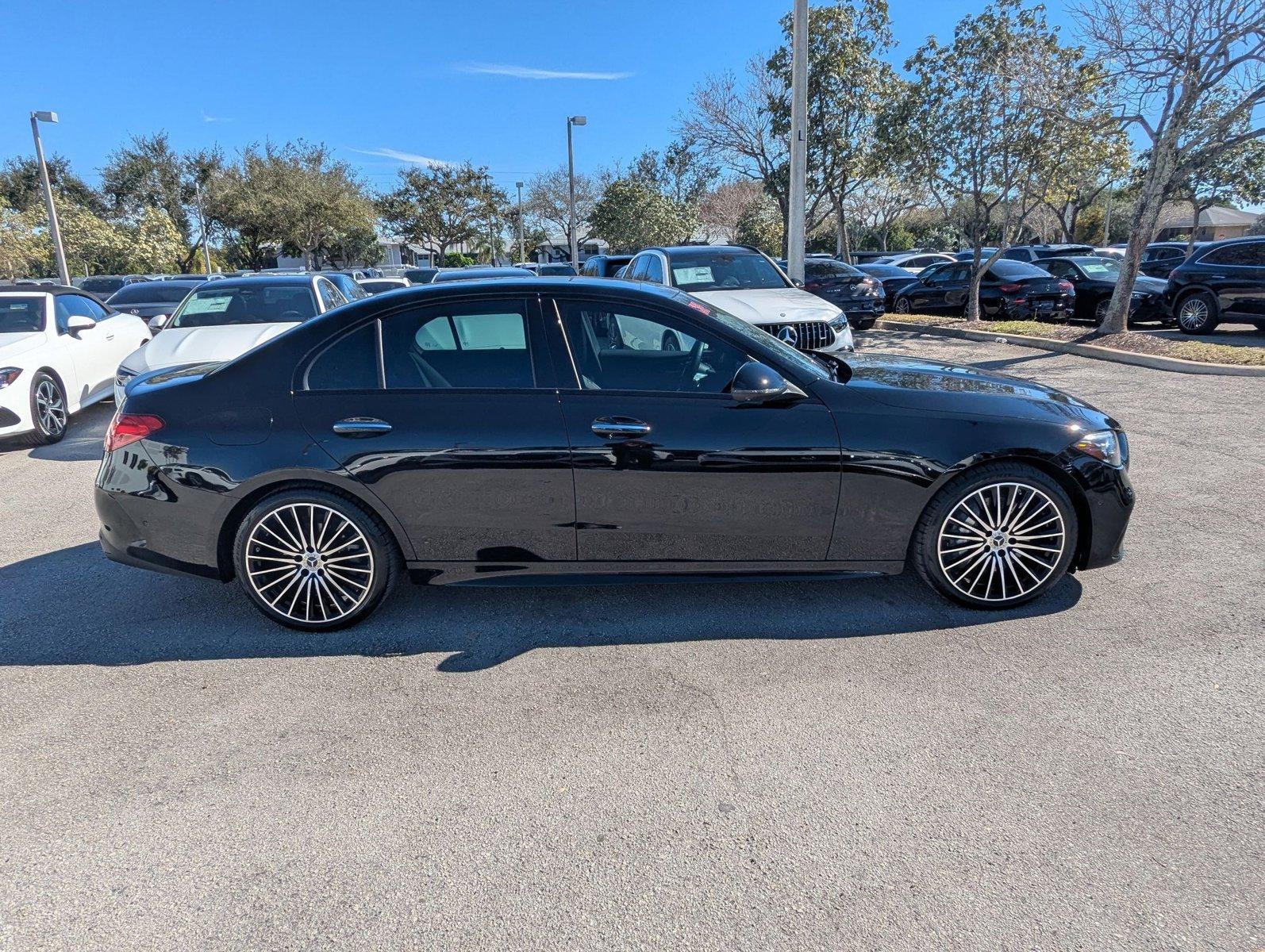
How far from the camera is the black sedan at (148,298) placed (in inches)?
600

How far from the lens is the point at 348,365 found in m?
3.83

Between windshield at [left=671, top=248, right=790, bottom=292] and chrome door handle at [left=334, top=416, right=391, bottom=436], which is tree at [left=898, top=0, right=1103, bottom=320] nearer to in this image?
windshield at [left=671, top=248, right=790, bottom=292]

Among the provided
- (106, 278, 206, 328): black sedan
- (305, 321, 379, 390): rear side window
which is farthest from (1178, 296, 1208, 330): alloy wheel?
(106, 278, 206, 328): black sedan

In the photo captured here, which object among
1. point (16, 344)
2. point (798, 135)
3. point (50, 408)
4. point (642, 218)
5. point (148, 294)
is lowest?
point (50, 408)

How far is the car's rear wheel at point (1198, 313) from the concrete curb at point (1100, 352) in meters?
3.09

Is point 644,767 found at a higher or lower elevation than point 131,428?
lower

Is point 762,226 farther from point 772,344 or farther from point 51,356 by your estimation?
point 772,344

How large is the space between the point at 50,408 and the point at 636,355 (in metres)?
7.26

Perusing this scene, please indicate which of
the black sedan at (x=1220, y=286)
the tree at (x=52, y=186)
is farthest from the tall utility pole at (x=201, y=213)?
the black sedan at (x=1220, y=286)

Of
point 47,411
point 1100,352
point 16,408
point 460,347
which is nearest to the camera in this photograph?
point 460,347

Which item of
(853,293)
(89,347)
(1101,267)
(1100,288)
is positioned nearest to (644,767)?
(89,347)

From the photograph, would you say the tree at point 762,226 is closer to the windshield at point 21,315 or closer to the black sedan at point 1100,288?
the black sedan at point 1100,288

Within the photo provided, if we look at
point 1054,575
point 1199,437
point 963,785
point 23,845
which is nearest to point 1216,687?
point 1054,575

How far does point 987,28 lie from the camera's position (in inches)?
569
